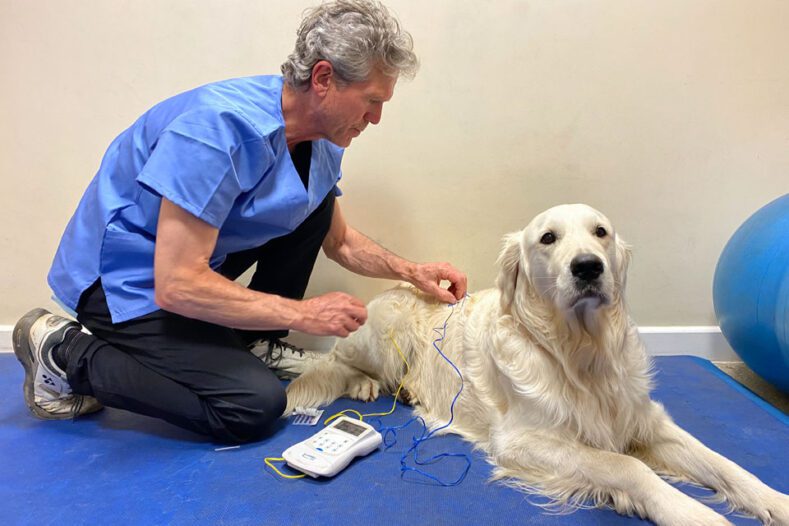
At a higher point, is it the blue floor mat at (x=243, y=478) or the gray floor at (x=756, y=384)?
the gray floor at (x=756, y=384)

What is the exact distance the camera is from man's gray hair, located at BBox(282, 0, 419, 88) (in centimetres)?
153

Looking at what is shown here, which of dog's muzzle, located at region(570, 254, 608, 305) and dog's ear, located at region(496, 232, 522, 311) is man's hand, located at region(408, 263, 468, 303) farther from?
dog's muzzle, located at region(570, 254, 608, 305)

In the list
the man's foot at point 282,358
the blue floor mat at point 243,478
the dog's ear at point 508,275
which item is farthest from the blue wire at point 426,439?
the man's foot at point 282,358

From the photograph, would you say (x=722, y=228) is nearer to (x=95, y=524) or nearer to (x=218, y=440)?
(x=218, y=440)

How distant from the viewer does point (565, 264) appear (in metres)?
1.40

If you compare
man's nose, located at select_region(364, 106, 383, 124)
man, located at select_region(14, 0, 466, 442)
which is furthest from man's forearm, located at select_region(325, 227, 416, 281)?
man's nose, located at select_region(364, 106, 383, 124)

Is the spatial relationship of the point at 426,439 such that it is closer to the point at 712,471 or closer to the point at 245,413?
the point at 245,413

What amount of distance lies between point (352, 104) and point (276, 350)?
1293 millimetres

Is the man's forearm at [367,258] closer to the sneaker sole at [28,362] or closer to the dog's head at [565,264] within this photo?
the dog's head at [565,264]

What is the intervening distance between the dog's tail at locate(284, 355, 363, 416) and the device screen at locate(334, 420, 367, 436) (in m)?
0.31

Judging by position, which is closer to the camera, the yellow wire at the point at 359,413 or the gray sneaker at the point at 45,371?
the yellow wire at the point at 359,413

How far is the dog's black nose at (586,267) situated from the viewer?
1361 mm

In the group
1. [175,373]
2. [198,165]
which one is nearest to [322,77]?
[198,165]

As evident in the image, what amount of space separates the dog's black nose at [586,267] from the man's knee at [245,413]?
1104 mm
